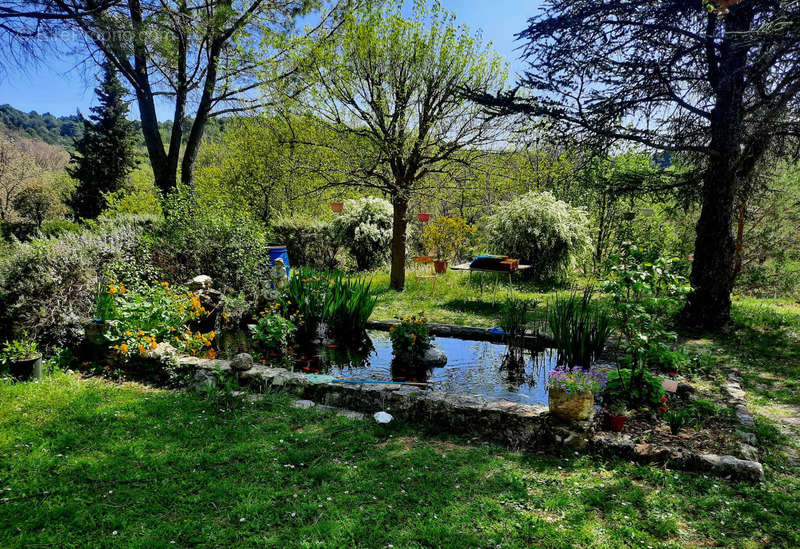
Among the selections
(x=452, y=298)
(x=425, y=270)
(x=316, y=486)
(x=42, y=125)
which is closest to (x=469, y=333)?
(x=452, y=298)

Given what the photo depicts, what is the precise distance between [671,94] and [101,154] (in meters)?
20.8

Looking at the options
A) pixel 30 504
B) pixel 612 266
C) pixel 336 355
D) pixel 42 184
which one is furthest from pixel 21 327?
pixel 42 184

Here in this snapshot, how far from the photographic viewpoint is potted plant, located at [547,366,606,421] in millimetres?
3045

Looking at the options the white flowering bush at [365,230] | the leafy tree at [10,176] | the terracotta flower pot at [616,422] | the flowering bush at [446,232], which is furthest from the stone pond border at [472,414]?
the leafy tree at [10,176]

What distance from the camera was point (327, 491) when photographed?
2.49 m

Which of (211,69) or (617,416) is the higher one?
(211,69)

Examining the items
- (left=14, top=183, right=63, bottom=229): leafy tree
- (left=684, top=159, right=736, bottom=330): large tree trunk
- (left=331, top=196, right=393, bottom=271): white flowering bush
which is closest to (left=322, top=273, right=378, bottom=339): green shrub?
(left=684, top=159, right=736, bottom=330): large tree trunk

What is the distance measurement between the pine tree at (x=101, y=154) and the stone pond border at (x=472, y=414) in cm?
1792

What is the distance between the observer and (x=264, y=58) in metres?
8.61

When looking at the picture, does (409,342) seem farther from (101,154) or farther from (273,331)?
(101,154)

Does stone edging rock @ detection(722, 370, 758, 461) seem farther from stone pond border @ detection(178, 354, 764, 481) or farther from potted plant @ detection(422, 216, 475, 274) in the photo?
potted plant @ detection(422, 216, 475, 274)

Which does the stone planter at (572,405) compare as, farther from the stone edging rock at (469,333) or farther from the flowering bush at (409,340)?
the stone edging rock at (469,333)

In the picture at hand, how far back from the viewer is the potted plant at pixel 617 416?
10.2ft

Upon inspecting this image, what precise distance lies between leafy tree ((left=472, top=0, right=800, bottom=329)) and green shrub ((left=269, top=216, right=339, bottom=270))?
8303mm
